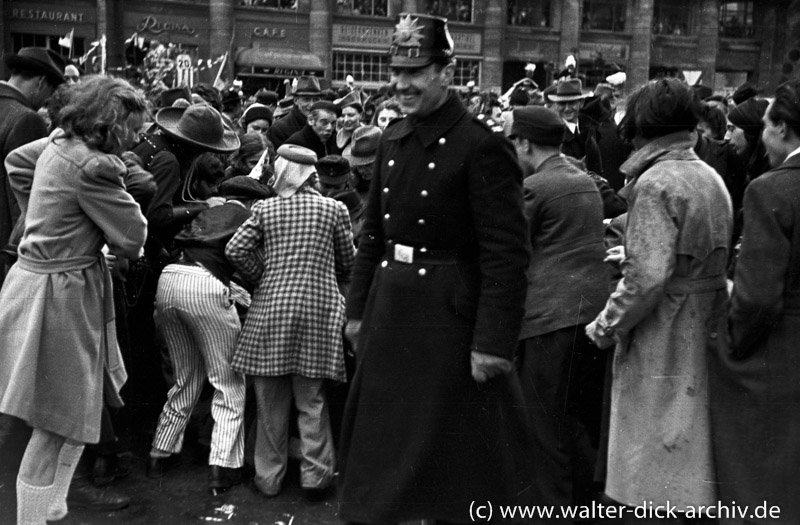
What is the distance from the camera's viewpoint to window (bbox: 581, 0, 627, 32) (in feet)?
66.7

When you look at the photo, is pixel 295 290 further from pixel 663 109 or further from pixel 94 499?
pixel 663 109

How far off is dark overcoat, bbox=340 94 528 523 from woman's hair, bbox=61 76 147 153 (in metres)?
1.34

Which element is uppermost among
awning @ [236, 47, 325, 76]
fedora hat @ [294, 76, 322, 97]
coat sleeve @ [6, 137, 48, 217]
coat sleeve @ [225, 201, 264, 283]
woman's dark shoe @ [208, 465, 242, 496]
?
awning @ [236, 47, 325, 76]

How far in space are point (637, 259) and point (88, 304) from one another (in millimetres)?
2446

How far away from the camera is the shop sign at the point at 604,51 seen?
1391 cm

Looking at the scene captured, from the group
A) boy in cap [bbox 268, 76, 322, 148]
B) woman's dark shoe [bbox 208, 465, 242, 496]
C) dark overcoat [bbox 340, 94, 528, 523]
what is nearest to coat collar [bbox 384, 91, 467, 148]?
dark overcoat [bbox 340, 94, 528, 523]

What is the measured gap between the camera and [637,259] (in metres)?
3.54

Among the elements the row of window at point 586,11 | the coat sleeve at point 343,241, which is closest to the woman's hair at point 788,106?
the coat sleeve at point 343,241

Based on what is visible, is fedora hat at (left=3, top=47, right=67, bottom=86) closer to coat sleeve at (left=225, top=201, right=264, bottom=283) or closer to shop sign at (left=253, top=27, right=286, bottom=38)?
coat sleeve at (left=225, top=201, right=264, bottom=283)

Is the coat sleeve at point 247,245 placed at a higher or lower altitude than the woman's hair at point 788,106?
lower

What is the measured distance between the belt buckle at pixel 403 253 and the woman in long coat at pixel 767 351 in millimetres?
1266

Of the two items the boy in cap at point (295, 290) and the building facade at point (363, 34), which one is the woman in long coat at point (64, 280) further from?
the building facade at point (363, 34)

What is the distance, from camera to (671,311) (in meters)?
3.61

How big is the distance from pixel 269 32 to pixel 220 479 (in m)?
23.1
